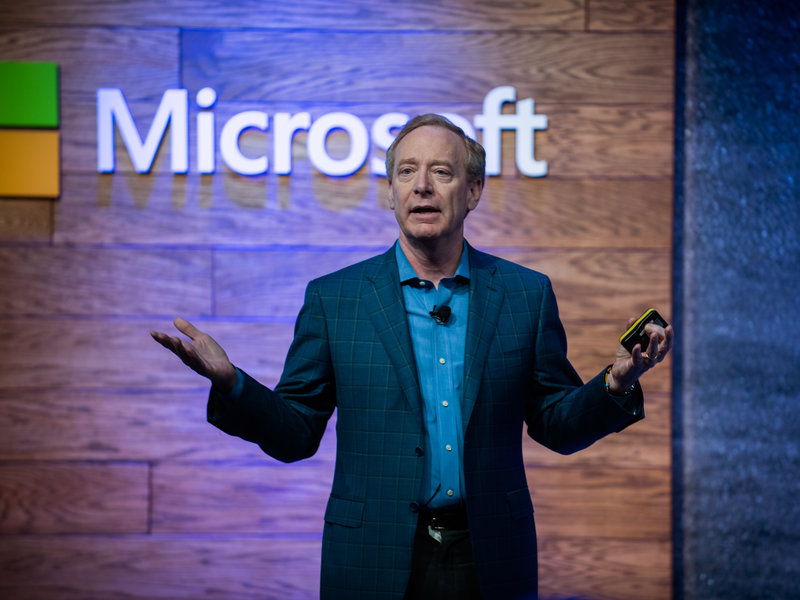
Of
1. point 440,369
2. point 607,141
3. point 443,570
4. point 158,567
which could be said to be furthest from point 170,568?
point 607,141

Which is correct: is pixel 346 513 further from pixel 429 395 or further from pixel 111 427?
pixel 111 427

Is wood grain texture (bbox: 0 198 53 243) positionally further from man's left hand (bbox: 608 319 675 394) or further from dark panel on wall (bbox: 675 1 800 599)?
dark panel on wall (bbox: 675 1 800 599)

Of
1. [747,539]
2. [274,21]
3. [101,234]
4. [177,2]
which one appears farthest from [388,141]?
[747,539]

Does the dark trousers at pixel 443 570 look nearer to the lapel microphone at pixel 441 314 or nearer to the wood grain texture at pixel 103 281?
the lapel microphone at pixel 441 314

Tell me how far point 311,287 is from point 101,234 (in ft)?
4.31

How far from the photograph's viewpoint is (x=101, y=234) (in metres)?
2.67

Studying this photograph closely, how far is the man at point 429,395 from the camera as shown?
1.51 metres

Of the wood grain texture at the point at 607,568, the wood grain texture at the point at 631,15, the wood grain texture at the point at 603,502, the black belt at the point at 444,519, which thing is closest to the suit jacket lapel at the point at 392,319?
the black belt at the point at 444,519

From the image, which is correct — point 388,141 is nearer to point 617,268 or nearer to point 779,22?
point 617,268

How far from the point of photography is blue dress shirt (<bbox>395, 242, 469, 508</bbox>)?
1.54 meters

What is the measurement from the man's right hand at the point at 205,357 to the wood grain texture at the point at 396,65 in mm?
1477

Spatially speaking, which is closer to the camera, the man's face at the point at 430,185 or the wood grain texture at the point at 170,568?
the man's face at the point at 430,185

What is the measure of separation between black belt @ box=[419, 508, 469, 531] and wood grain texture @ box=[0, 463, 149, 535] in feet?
4.96

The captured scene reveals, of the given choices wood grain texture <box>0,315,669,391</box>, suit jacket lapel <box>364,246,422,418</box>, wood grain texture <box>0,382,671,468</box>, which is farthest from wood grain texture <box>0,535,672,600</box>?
suit jacket lapel <box>364,246,422,418</box>
